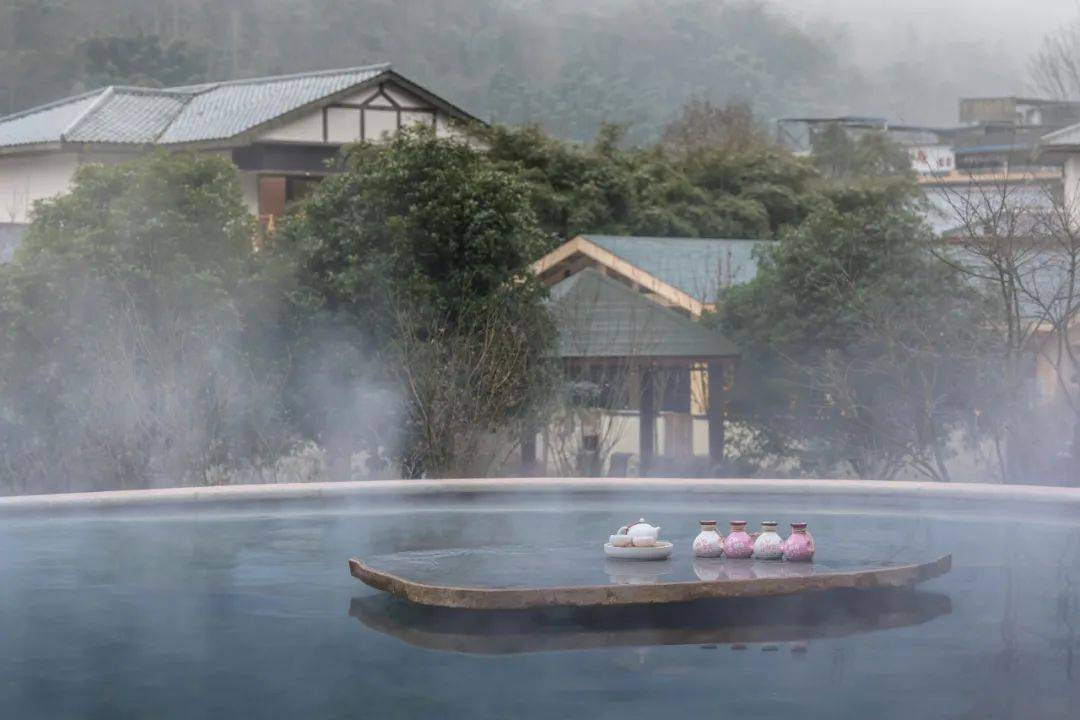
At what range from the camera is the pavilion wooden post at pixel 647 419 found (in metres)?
13.6

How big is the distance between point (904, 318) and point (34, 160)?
18.2 meters

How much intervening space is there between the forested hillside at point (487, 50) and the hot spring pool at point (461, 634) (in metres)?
→ 31.7

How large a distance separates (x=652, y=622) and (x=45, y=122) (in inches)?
951

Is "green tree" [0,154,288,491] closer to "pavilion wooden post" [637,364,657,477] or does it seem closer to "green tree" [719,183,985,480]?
"pavilion wooden post" [637,364,657,477]

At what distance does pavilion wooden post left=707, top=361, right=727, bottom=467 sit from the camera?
13648 millimetres

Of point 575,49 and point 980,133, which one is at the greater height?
point 575,49

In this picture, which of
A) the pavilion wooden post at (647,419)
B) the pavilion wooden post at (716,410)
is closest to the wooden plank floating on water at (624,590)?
the pavilion wooden post at (647,419)

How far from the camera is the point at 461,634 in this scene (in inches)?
199

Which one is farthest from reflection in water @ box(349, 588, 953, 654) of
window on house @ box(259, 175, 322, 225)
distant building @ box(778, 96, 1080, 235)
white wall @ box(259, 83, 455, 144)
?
distant building @ box(778, 96, 1080, 235)

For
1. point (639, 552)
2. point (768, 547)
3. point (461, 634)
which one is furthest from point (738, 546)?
point (461, 634)

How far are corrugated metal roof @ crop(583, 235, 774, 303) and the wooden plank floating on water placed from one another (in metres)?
11.6

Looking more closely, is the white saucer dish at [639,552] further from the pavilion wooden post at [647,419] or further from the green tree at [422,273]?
the pavilion wooden post at [647,419]

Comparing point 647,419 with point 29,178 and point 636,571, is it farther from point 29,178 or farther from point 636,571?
point 29,178

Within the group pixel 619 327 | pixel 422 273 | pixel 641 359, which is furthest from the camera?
pixel 619 327
